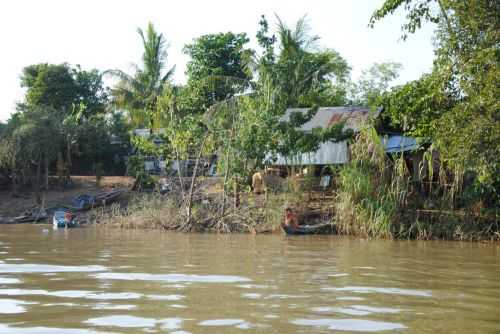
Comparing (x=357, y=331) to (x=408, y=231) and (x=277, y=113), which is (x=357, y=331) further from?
(x=277, y=113)

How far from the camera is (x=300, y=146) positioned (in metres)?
19.7

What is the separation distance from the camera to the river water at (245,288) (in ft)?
19.1

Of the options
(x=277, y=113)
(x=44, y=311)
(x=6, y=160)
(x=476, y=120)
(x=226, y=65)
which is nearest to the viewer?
(x=44, y=311)

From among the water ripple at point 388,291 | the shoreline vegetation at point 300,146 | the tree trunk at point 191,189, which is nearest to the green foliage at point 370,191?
the shoreline vegetation at point 300,146

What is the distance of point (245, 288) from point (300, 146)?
12.0 metres

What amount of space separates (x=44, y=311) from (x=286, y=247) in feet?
28.5

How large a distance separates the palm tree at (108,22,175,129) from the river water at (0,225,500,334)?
592 inches

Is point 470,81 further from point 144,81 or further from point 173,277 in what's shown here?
point 144,81

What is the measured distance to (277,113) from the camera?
19828mm

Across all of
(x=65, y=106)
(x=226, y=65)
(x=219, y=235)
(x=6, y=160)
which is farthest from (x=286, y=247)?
(x=65, y=106)

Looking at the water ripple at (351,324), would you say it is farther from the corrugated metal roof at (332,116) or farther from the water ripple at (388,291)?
the corrugated metal roof at (332,116)

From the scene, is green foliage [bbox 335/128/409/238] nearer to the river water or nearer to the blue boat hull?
the river water

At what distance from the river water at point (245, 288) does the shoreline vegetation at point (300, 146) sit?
273cm

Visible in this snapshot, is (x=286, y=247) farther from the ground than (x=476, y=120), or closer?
closer
